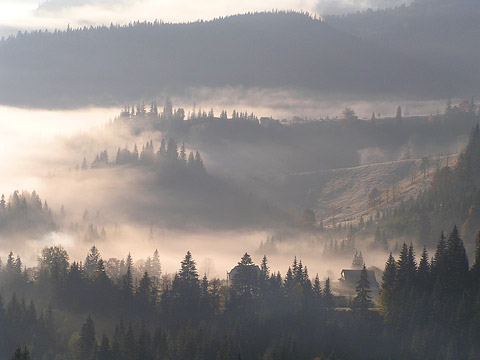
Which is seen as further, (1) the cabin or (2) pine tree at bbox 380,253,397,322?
(1) the cabin

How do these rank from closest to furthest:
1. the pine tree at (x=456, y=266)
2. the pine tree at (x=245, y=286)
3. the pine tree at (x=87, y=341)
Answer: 1. the pine tree at (x=456, y=266)
2. the pine tree at (x=87, y=341)
3. the pine tree at (x=245, y=286)

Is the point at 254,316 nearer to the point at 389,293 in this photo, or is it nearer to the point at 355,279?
the point at 389,293

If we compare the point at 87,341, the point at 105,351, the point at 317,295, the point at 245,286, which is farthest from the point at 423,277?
the point at 87,341

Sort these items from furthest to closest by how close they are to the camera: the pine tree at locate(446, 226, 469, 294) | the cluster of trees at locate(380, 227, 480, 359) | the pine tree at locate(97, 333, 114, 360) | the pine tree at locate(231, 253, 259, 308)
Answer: the pine tree at locate(231, 253, 259, 308) < the pine tree at locate(446, 226, 469, 294) < the pine tree at locate(97, 333, 114, 360) < the cluster of trees at locate(380, 227, 480, 359)

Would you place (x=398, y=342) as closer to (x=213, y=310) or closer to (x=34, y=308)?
(x=213, y=310)

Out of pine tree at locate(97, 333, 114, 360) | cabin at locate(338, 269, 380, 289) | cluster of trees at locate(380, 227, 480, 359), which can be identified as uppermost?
cabin at locate(338, 269, 380, 289)

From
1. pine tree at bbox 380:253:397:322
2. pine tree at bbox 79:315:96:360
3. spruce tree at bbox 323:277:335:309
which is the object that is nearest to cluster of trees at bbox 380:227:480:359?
pine tree at bbox 380:253:397:322

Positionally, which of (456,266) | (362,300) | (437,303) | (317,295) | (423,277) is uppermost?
(456,266)

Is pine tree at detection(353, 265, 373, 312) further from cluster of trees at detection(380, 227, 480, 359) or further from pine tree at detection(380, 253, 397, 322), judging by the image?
cluster of trees at detection(380, 227, 480, 359)

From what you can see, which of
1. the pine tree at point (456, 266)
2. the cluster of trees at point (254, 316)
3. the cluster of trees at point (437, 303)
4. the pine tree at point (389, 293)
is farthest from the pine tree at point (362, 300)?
the pine tree at point (456, 266)

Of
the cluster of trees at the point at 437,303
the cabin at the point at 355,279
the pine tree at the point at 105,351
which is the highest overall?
the cabin at the point at 355,279

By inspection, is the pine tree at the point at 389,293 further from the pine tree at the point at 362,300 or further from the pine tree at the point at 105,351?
the pine tree at the point at 105,351

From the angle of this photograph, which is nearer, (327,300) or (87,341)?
(87,341)

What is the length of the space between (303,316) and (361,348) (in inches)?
532
